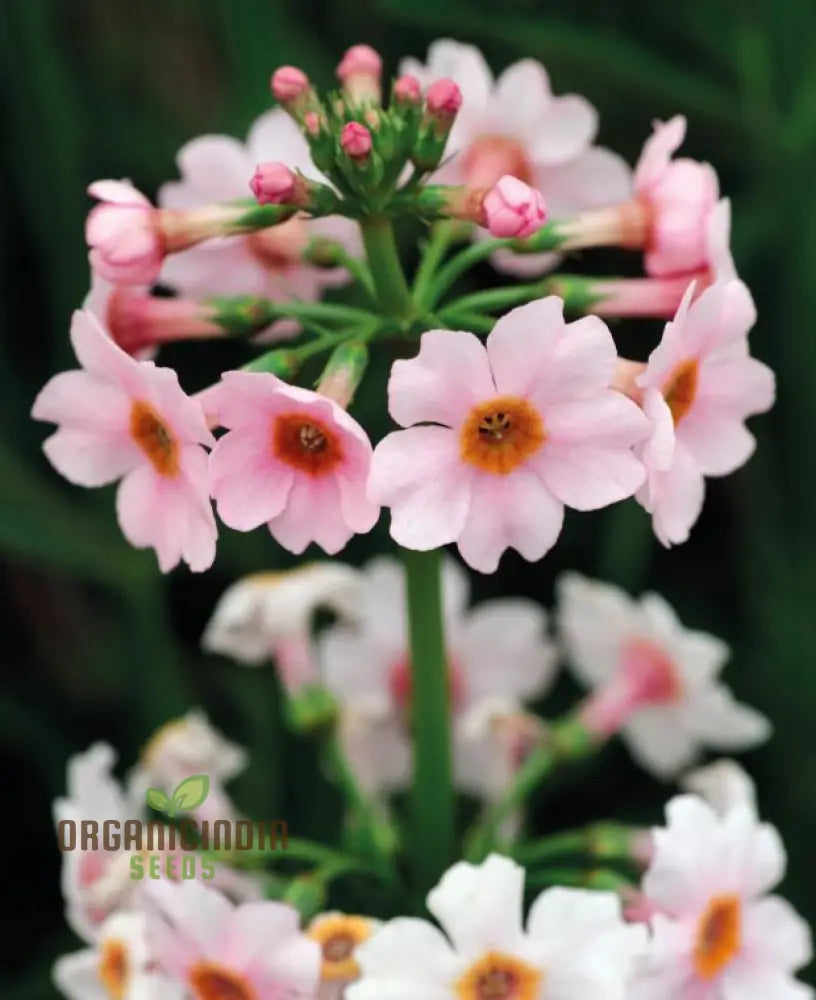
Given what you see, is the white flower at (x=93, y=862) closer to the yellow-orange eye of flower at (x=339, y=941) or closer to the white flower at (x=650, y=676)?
the yellow-orange eye of flower at (x=339, y=941)

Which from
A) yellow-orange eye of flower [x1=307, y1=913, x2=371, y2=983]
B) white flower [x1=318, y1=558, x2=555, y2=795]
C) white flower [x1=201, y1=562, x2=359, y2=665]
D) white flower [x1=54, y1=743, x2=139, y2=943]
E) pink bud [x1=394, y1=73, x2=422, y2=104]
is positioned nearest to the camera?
pink bud [x1=394, y1=73, x2=422, y2=104]

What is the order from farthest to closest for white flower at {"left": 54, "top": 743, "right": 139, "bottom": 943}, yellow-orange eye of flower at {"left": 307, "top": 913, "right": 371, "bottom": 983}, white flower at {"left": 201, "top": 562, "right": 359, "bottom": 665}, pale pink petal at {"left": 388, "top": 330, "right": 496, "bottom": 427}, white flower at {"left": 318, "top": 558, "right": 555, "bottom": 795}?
white flower at {"left": 318, "top": 558, "right": 555, "bottom": 795} < white flower at {"left": 201, "top": 562, "right": 359, "bottom": 665} < white flower at {"left": 54, "top": 743, "right": 139, "bottom": 943} < yellow-orange eye of flower at {"left": 307, "top": 913, "right": 371, "bottom": 983} < pale pink petal at {"left": 388, "top": 330, "right": 496, "bottom": 427}

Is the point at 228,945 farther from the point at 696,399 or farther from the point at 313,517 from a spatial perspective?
the point at 696,399

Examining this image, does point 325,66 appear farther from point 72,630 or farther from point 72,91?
point 72,630

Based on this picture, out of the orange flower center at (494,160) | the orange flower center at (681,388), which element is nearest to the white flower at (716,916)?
the orange flower center at (681,388)

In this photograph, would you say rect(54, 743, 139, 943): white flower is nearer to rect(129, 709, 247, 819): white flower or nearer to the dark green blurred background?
rect(129, 709, 247, 819): white flower

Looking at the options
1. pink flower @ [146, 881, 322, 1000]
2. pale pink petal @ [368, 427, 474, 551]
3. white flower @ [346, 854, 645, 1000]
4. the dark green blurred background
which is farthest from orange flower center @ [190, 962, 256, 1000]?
the dark green blurred background

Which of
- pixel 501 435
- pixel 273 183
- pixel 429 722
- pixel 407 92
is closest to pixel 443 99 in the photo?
pixel 407 92

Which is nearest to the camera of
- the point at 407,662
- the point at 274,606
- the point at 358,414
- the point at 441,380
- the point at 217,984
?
the point at 441,380
